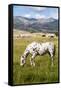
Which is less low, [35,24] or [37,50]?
[35,24]

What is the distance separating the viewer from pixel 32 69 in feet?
8.21

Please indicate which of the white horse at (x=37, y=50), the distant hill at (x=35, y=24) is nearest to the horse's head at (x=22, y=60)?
the white horse at (x=37, y=50)

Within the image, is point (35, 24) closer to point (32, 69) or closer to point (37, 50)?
point (37, 50)

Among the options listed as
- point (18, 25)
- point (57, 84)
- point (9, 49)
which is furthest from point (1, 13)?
point (57, 84)

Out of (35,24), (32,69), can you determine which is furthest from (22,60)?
(35,24)

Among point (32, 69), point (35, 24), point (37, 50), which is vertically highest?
point (35, 24)

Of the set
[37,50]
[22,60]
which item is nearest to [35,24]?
[37,50]

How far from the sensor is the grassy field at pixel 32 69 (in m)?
2.44

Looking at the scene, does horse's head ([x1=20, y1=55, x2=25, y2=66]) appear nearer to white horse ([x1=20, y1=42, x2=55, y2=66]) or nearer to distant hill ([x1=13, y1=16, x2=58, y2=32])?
white horse ([x1=20, y1=42, x2=55, y2=66])

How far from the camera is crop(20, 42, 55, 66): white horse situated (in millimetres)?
2482

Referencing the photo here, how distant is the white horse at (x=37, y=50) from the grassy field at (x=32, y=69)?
0.11ft

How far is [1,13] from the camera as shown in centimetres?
243

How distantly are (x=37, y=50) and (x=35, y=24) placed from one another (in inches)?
10.1

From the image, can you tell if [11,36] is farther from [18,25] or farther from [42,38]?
[42,38]
